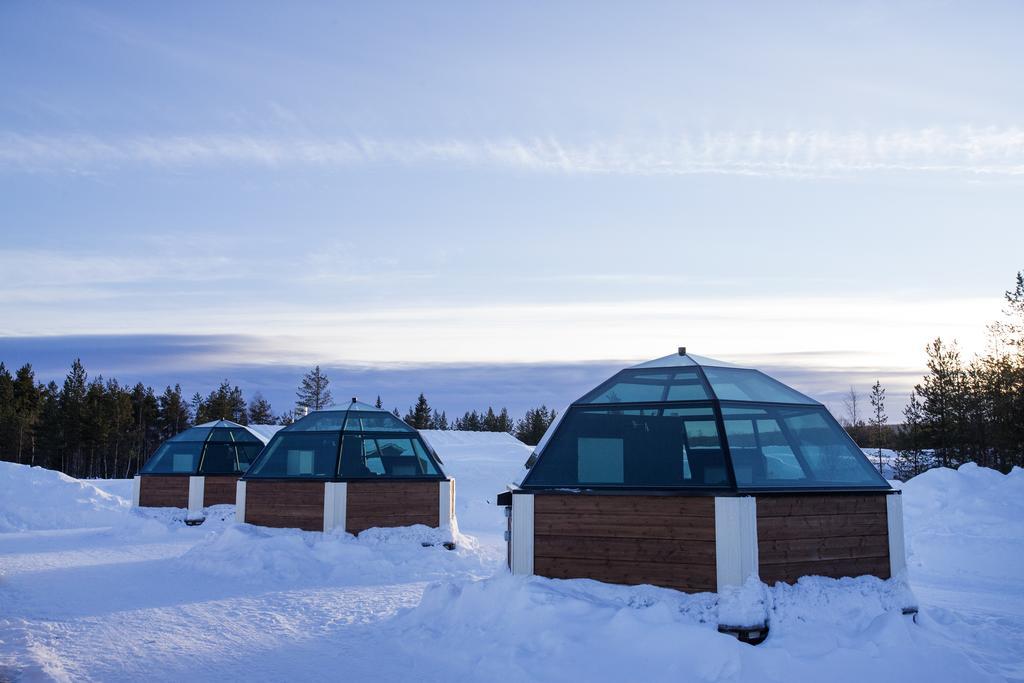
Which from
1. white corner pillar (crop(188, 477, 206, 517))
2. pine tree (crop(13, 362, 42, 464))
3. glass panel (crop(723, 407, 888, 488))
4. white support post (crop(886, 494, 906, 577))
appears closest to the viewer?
glass panel (crop(723, 407, 888, 488))

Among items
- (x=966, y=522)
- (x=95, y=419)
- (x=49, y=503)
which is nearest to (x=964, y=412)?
(x=966, y=522)

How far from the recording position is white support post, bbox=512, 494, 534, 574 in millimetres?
10133

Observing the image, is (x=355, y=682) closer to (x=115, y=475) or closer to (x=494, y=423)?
(x=115, y=475)

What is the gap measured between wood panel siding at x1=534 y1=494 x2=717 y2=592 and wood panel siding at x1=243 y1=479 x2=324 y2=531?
860 cm

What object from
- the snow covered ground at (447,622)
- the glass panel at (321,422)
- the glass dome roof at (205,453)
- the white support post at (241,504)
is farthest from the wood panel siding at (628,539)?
the glass dome roof at (205,453)

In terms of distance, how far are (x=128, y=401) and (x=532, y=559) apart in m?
65.1

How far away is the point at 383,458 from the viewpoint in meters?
18.0

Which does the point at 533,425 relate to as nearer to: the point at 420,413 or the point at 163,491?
the point at 420,413

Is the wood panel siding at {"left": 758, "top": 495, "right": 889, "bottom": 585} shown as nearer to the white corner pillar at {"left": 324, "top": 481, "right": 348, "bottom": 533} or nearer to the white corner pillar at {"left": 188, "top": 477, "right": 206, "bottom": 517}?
the white corner pillar at {"left": 324, "top": 481, "right": 348, "bottom": 533}

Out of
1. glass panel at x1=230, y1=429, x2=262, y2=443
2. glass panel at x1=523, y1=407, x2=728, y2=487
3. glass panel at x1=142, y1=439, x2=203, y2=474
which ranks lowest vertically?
glass panel at x1=142, y1=439, x2=203, y2=474

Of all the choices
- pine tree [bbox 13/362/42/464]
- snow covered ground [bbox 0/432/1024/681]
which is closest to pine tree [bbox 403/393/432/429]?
pine tree [bbox 13/362/42/464]

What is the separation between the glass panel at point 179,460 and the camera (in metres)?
24.5

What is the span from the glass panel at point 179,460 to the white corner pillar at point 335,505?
9525mm

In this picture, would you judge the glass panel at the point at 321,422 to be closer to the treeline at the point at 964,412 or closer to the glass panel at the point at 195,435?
the glass panel at the point at 195,435
